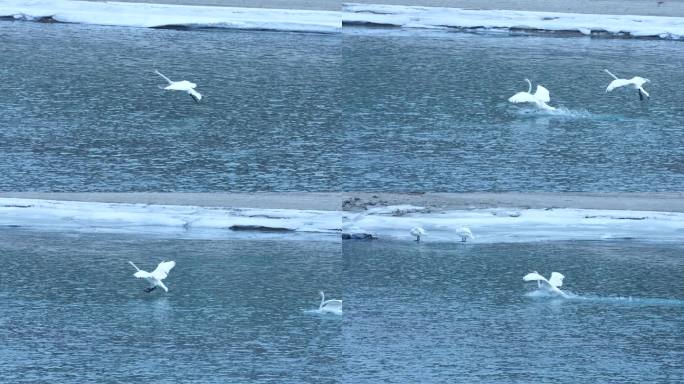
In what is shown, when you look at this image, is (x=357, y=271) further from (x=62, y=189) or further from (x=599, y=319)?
(x=62, y=189)

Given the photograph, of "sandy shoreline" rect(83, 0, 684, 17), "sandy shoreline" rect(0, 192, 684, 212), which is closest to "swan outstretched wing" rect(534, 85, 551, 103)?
"sandy shoreline" rect(0, 192, 684, 212)

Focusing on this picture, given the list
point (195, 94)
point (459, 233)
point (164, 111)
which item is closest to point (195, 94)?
point (195, 94)

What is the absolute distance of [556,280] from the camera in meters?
12.4

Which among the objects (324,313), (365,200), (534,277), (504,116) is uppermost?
(504,116)

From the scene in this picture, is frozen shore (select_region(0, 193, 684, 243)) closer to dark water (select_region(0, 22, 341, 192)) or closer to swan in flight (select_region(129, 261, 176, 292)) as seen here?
dark water (select_region(0, 22, 341, 192))

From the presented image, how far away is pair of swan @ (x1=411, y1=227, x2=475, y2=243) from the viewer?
44.6ft

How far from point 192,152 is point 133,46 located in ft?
19.0

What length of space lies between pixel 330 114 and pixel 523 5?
7.18 metres

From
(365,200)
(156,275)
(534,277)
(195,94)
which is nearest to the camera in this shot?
(156,275)

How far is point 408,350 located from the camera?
36.8 feet

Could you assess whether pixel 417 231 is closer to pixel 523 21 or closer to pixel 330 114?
pixel 330 114

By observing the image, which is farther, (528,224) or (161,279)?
(528,224)

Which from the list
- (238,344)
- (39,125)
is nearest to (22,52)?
(39,125)

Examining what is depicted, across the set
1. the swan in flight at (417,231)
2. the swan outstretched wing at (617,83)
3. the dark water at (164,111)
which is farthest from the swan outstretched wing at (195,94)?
the swan outstretched wing at (617,83)
